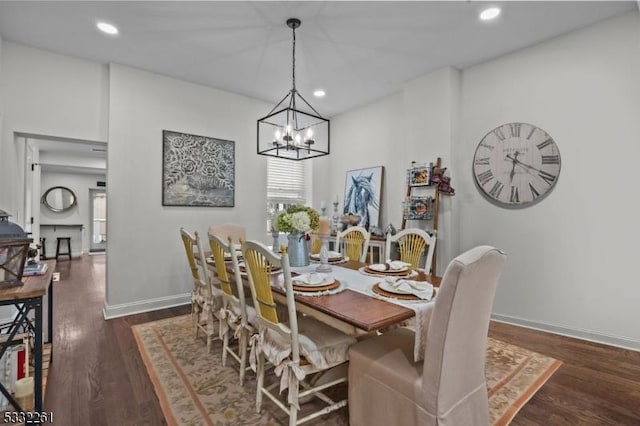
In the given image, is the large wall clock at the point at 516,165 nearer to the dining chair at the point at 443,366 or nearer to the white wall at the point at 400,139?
the white wall at the point at 400,139

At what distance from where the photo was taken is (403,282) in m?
1.84

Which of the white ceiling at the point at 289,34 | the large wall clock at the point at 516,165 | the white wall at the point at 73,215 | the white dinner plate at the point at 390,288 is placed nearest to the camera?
the white dinner plate at the point at 390,288

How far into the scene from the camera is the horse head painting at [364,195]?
4.69 metres

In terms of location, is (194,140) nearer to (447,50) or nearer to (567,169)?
(447,50)

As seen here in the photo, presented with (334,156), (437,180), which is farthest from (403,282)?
(334,156)

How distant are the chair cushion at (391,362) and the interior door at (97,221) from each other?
10.4 metres

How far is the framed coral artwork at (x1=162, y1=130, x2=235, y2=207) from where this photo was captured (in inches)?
157

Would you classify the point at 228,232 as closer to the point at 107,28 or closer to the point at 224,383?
the point at 224,383

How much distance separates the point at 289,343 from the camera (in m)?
1.72

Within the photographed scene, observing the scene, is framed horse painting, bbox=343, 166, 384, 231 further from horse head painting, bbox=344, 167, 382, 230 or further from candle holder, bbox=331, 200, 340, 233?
candle holder, bbox=331, 200, 340, 233

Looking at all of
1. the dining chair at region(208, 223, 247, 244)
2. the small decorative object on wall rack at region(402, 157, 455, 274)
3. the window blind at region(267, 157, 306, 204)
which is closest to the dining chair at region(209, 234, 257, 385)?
the dining chair at region(208, 223, 247, 244)

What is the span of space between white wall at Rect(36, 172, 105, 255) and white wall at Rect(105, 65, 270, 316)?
22.3ft

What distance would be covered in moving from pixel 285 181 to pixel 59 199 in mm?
7333

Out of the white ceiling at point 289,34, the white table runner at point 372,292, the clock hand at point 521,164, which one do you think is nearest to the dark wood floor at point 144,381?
the white table runner at point 372,292
